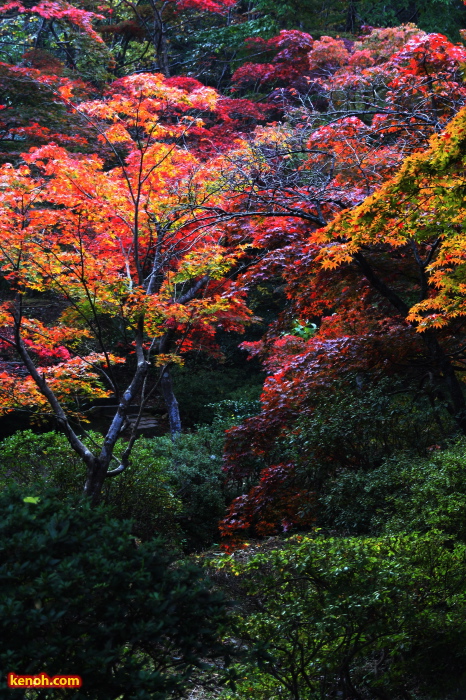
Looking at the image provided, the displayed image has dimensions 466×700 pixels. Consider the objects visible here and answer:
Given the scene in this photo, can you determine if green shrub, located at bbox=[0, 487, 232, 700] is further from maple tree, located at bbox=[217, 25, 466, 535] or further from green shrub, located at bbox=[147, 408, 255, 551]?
green shrub, located at bbox=[147, 408, 255, 551]

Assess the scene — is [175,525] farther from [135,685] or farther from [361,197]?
[135,685]

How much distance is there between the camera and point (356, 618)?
9.30 feet

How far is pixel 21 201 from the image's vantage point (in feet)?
18.2

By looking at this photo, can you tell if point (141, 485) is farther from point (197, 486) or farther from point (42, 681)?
point (42, 681)

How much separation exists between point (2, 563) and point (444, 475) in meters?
3.28

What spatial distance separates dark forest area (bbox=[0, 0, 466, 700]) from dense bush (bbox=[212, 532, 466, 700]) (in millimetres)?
16

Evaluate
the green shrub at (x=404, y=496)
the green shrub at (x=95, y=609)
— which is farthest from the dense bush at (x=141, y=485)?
the green shrub at (x=95, y=609)

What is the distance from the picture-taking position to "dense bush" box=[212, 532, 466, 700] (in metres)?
2.84

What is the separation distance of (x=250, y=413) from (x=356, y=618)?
371 inches

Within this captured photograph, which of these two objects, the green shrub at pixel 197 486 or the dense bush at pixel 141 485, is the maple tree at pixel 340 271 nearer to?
the dense bush at pixel 141 485

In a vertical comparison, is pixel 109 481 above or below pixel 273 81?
below

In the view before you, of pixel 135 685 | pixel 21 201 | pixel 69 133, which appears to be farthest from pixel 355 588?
pixel 69 133

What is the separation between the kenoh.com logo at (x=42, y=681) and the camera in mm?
1958

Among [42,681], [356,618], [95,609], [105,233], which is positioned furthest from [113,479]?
[42,681]
